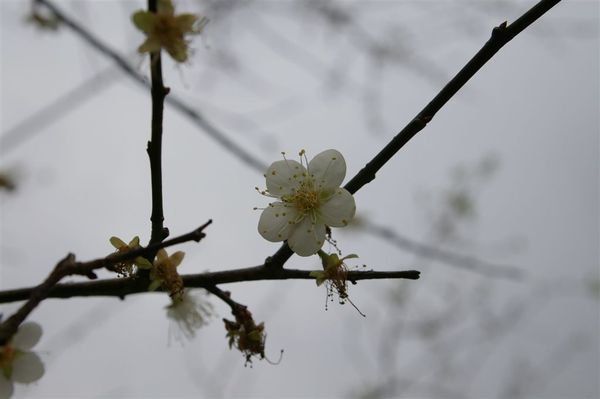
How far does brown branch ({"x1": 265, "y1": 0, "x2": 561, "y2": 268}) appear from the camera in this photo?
2.94ft

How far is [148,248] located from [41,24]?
249 centimetres

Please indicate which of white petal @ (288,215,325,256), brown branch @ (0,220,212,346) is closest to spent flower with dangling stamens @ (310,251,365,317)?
white petal @ (288,215,325,256)

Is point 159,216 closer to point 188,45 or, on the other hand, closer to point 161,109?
point 161,109

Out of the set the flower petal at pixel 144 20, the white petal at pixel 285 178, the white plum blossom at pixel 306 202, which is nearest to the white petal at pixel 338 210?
the white plum blossom at pixel 306 202

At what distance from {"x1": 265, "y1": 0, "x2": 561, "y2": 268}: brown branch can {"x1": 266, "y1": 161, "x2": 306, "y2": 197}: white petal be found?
30cm

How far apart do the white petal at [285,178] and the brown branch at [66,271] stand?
47 cm

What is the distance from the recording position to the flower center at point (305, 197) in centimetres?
118

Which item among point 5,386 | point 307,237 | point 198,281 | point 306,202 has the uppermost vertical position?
point 306,202

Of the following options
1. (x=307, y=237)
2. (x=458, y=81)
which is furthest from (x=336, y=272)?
(x=458, y=81)

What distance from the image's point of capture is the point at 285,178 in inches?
49.1

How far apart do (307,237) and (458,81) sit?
40 centimetres

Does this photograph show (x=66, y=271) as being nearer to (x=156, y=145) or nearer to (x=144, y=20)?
(x=156, y=145)

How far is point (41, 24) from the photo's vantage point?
2811mm

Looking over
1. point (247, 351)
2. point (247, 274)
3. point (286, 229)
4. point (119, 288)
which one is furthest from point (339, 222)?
point (119, 288)
